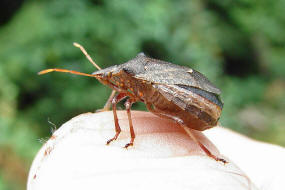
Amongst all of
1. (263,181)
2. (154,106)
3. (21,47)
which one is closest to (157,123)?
(154,106)

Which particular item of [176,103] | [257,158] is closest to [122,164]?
[176,103]

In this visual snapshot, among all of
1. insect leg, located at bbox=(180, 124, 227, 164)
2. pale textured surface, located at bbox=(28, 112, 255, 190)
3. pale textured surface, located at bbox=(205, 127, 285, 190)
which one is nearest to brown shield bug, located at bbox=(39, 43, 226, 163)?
insect leg, located at bbox=(180, 124, 227, 164)

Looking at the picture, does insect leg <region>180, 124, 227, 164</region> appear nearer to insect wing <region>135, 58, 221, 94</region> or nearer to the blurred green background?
insect wing <region>135, 58, 221, 94</region>

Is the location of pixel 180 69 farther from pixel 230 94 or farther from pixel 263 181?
pixel 230 94

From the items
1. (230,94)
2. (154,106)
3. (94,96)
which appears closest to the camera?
(154,106)

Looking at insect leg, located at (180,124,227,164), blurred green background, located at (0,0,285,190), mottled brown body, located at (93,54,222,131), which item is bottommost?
blurred green background, located at (0,0,285,190)

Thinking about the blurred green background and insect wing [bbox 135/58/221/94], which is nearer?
insect wing [bbox 135/58/221/94]

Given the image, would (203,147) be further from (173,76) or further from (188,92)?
(173,76)
